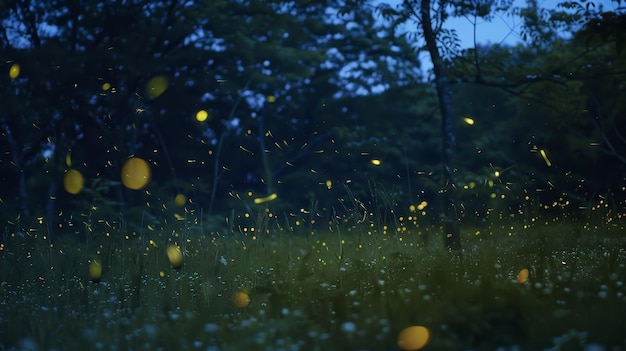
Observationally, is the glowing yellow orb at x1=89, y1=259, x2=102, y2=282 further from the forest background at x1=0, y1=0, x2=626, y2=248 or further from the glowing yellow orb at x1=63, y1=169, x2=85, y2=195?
the glowing yellow orb at x1=63, y1=169, x2=85, y2=195

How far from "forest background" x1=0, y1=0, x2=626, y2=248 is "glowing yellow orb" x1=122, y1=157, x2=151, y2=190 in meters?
0.29

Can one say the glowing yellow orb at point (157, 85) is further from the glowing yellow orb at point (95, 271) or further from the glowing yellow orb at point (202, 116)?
the glowing yellow orb at point (95, 271)

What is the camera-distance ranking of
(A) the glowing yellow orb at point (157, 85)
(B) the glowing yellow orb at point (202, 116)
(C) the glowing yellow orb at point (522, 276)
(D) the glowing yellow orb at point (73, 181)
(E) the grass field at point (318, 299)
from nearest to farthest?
1. (E) the grass field at point (318, 299)
2. (C) the glowing yellow orb at point (522, 276)
3. (D) the glowing yellow orb at point (73, 181)
4. (A) the glowing yellow orb at point (157, 85)
5. (B) the glowing yellow orb at point (202, 116)

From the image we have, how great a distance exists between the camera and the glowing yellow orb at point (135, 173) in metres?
24.4

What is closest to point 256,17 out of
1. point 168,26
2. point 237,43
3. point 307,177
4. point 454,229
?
point 237,43

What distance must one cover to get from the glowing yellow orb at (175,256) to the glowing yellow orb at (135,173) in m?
15.9

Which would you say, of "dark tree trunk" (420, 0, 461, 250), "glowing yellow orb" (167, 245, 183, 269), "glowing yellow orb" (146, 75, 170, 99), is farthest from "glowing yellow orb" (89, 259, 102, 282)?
"glowing yellow orb" (146, 75, 170, 99)

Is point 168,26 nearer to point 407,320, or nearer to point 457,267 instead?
point 457,267

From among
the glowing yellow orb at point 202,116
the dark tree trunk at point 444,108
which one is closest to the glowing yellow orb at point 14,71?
the glowing yellow orb at point 202,116

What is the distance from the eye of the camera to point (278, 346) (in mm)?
4570

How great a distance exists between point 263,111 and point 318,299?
2411cm

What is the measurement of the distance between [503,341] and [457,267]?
9.85 ft

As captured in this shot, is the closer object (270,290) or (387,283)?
(270,290)

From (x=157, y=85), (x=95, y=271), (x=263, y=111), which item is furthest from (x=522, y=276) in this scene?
(x=263, y=111)
